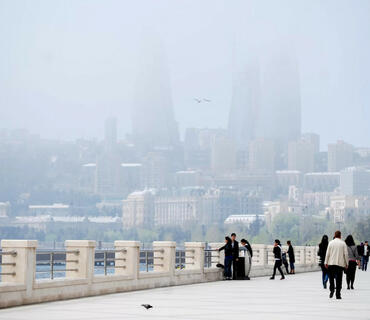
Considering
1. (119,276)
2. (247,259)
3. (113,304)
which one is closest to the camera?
(113,304)

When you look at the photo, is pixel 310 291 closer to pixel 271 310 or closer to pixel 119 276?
pixel 119 276

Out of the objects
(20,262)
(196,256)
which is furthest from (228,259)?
(20,262)

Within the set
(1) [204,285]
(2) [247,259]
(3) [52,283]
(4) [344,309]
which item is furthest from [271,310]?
(2) [247,259]

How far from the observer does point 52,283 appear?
73.4 ft

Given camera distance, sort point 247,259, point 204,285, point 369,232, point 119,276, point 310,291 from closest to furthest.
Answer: point 119,276 → point 310,291 → point 204,285 → point 247,259 → point 369,232

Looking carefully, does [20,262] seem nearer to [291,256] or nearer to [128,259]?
[128,259]

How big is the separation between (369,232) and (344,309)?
543 feet

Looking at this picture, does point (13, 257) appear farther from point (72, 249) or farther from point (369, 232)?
point (369, 232)

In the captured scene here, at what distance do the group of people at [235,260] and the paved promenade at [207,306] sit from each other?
5738 millimetres

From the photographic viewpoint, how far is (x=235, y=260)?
35875mm

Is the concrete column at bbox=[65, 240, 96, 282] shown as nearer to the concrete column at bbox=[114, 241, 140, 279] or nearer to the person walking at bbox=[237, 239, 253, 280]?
the concrete column at bbox=[114, 241, 140, 279]

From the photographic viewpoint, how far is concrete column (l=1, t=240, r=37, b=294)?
20797 mm

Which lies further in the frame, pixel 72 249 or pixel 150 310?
pixel 72 249

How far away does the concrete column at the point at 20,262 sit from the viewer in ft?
68.2
